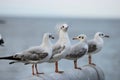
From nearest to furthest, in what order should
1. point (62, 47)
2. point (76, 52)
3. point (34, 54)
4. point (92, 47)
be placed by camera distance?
point (34, 54) < point (62, 47) < point (76, 52) < point (92, 47)

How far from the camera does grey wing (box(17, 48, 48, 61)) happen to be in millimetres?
4082

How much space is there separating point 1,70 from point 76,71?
9.79m

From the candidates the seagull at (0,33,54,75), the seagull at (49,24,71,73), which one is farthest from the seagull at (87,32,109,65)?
the seagull at (0,33,54,75)

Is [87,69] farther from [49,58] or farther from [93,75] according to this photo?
[49,58]

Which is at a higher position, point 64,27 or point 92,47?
point 64,27

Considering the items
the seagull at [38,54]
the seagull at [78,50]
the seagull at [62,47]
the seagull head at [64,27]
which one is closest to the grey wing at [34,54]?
the seagull at [38,54]

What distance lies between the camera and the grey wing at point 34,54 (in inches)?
161

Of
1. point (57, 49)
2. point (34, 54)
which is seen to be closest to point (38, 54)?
point (34, 54)

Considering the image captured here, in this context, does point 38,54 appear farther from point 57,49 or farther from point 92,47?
point 92,47

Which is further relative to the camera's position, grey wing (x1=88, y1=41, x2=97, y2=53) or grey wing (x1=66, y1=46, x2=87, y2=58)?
grey wing (x1=88, y1=41, x2=97, y2=53)

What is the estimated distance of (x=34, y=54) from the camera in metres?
4.15

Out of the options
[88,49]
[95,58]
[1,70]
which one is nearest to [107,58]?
[95,58]

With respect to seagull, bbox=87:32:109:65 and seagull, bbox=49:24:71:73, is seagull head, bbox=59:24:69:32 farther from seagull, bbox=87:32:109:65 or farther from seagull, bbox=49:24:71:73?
seagull, bbox=87:32:109:65

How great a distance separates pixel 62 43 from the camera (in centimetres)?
436
